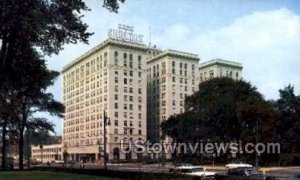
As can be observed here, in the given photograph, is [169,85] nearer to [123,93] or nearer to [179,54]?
Result: [179,54]

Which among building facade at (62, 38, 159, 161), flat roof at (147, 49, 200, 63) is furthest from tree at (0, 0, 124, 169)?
flat roof at (147, 49, 200, 63)

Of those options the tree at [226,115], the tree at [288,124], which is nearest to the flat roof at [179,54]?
the tree at [288,124]

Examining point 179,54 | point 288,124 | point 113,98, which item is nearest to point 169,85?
point 179,54

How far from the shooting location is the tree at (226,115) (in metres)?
87.9

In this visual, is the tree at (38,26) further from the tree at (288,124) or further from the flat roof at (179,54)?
the flat roof at (179,54)

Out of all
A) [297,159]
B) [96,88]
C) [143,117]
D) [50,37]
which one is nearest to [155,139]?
[143,117]

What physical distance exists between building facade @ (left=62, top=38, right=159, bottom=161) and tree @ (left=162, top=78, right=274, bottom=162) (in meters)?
59.5

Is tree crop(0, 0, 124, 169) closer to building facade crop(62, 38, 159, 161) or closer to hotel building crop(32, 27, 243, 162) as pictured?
hotel building crop(32, 27, 243, 162)

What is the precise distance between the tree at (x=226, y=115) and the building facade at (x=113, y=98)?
5953cm

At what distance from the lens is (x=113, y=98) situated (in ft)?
527

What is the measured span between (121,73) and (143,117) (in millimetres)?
16708

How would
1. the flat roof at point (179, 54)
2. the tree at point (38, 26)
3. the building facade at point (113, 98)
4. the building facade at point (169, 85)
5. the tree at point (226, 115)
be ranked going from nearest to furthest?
the tree at point (38, 26) → the tree at point (226, 115) → the building facade at point (113, 98) → the building facade at point (169, 85) → the flat roof at point (179, 54)

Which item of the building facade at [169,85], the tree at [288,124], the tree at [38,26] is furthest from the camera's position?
the building facade at [169,85]

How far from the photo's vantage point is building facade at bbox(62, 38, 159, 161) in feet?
525
